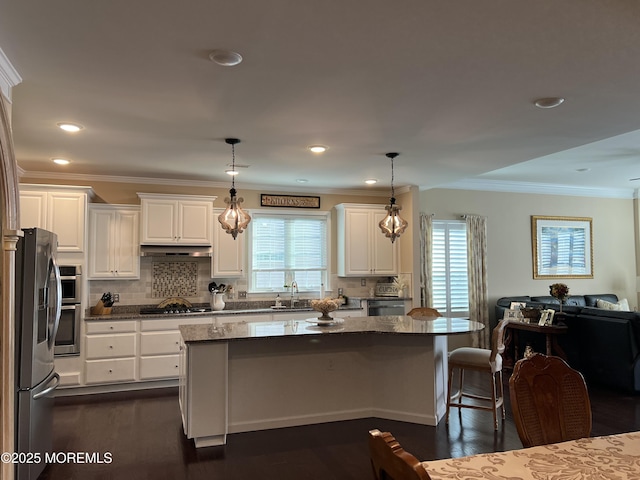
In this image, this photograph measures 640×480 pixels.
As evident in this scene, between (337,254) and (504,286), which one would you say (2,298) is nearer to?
(337,254)

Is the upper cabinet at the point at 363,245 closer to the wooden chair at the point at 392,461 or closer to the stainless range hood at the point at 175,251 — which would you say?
the stainless range hood at the point at 175,251

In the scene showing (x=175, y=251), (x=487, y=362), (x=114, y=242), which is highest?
(x=114, y=242)

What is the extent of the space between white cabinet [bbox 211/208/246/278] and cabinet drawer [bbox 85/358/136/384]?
4.94 feet

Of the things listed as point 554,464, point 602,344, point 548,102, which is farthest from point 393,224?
point 554,464

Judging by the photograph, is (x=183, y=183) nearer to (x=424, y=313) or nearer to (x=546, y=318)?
(x=424, y=313)

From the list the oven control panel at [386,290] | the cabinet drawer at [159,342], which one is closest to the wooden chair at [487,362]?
the oven control panel at [386,290]

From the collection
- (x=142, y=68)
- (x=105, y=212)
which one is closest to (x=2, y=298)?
(x=142, y=68)

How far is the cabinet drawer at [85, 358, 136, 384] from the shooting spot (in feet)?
17.7

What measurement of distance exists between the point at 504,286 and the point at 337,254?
2.95m

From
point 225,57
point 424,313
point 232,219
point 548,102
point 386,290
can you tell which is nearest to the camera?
point 225,57

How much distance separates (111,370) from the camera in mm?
5492

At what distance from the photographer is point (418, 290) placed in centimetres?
683

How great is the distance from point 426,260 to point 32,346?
18.3ft

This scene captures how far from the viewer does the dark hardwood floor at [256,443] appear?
131 inches
